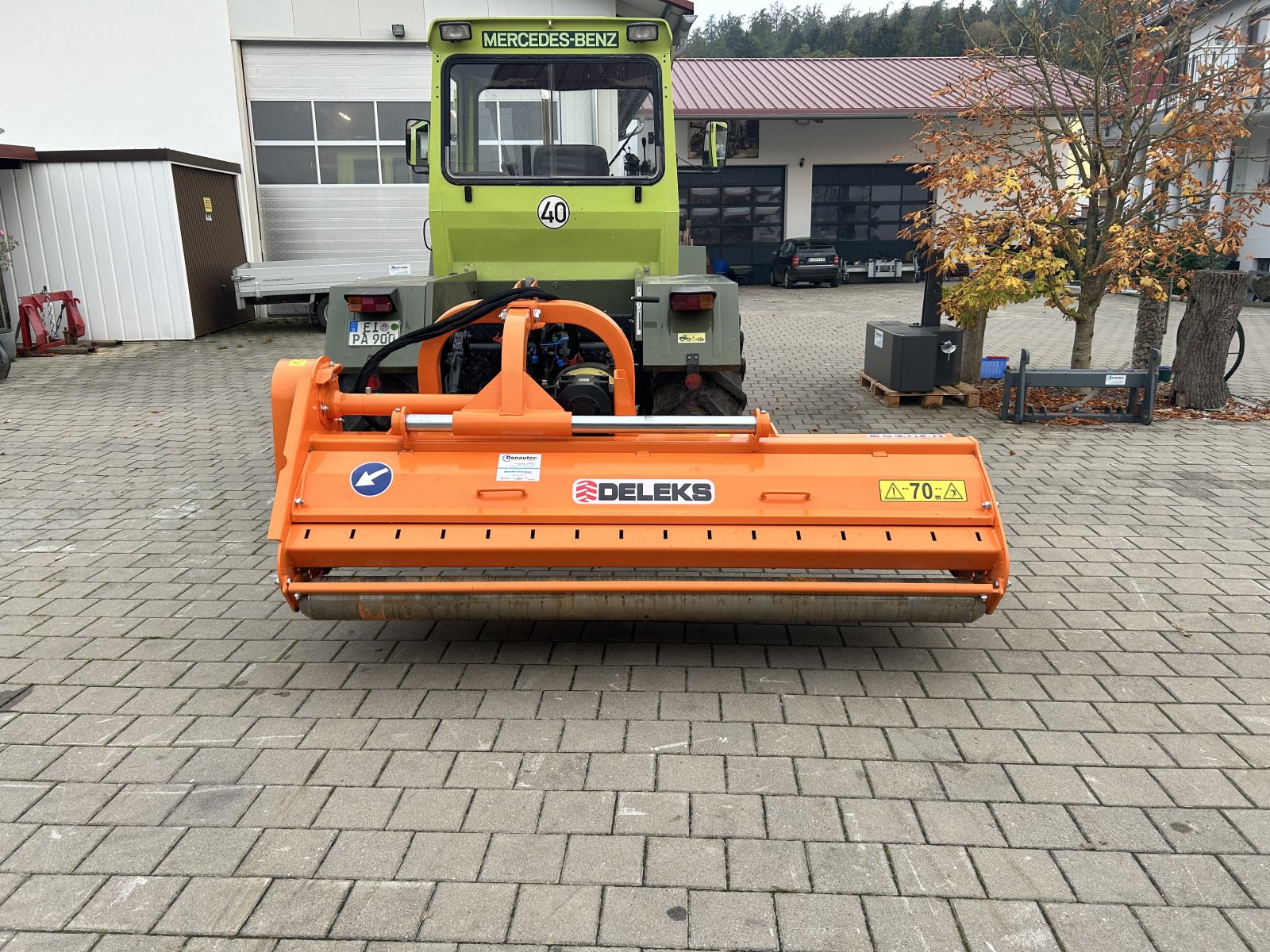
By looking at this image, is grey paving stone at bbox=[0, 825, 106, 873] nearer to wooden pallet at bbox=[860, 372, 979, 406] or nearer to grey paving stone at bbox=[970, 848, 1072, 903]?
grey paving stone at bbox=[970, 848, 1072, 903]

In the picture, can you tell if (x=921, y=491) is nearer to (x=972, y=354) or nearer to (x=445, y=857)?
(x=445, y=857)

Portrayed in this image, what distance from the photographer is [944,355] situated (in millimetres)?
8984

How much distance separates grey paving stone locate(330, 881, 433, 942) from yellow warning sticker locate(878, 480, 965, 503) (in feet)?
7.12

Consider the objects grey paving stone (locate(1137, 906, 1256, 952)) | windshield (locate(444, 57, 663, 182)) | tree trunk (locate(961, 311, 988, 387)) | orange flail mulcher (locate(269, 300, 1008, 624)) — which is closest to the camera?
grey paving stone (locate(1137, 906, 1256, 952))

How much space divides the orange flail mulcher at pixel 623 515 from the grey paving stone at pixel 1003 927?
1262 millimetres

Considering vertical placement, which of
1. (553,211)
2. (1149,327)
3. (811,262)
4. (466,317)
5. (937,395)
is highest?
(553,211)

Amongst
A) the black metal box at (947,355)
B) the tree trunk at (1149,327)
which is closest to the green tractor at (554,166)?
the black metal box at (947,355)

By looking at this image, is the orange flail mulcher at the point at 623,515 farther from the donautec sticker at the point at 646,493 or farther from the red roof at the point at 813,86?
the red roof at the point at 813,86

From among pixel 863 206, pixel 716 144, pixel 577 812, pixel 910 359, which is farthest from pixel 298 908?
pixel 863 206

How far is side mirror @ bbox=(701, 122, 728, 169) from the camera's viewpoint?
235 inches

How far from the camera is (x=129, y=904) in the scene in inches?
99.0

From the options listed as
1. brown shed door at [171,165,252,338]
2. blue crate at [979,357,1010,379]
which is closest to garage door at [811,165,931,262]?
brown shed door at [171,165,252,338]

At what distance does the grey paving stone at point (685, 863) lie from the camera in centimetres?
258

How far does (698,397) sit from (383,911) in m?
3.14
